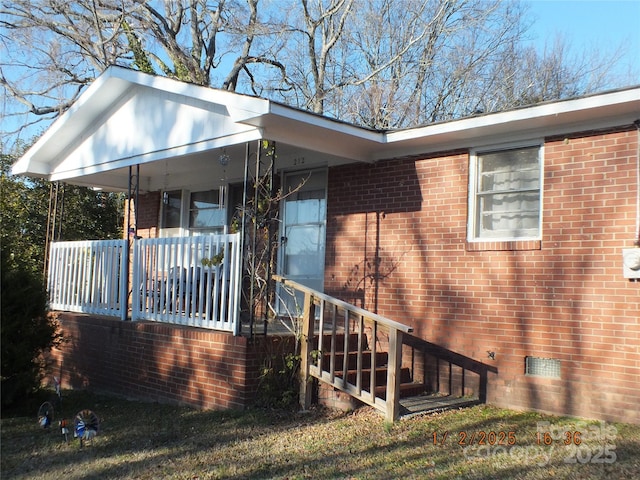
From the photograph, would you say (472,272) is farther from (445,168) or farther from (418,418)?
(418,418)

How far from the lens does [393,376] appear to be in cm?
624

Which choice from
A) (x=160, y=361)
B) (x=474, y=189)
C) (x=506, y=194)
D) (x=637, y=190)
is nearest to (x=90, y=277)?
(x=160, y=361)

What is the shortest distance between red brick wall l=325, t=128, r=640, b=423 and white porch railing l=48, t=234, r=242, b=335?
6.54 ft

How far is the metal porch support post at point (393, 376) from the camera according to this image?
6.23 metres

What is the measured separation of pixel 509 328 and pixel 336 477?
9.95 ft

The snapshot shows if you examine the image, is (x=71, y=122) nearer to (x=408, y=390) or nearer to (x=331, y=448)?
(x=408, y=390)

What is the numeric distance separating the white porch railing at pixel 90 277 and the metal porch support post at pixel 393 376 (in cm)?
437

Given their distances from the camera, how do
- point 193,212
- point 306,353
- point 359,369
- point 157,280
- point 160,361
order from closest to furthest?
point 359,369
point 306,353
point 160,361
point 157,280
point 193,212

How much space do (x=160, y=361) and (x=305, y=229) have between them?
115 inches

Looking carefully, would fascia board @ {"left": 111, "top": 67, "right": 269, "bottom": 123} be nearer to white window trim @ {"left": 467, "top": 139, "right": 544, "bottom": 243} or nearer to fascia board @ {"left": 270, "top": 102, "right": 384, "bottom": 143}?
fascia board @ {"left": 270, "top": 102, "right": 384, "bottom": 143}

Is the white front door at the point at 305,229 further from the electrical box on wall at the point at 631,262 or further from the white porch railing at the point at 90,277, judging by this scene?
the electrical box on wall at the point at 631,262

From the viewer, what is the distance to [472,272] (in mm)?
7383

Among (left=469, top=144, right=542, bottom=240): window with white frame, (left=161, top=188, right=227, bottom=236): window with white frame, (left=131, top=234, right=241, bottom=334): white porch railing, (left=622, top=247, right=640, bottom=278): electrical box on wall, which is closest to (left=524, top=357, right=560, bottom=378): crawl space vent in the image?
(left=622, top=247, right=640, bottom=278): electrical box on wall

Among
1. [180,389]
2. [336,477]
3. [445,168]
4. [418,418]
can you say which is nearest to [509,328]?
[418,418]
